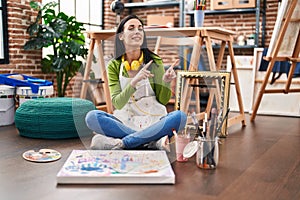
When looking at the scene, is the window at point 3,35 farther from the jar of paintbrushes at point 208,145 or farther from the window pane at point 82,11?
the jar of paintbrushes at point 208,145

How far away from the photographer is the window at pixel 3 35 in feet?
11.7

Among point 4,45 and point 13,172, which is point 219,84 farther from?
point 4,45

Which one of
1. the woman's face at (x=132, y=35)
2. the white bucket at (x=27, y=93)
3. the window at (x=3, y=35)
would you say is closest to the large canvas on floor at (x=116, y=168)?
the woman's face at (x=132, y=35)

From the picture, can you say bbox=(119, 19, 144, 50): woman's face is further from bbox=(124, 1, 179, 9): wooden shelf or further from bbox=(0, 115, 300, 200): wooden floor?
bbox=(124, 1, 179, 9): wooden shelf

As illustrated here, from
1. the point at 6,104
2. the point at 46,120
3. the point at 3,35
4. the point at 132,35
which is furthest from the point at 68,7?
the point at 132,35

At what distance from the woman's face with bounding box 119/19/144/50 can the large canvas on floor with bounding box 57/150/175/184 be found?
539mm

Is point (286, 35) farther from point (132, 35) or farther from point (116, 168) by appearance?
point (116, 168)

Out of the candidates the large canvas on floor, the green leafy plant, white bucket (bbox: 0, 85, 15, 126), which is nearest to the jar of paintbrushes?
the large canvas on floor

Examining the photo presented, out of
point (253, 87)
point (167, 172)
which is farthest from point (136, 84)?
point (253, 87)

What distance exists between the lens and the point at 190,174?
1760 mm

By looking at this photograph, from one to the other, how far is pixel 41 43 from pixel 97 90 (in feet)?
6.12

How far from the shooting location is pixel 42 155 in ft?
6.73

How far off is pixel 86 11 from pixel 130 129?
10.6 ft

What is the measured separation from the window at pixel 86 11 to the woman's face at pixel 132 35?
2728 mm
